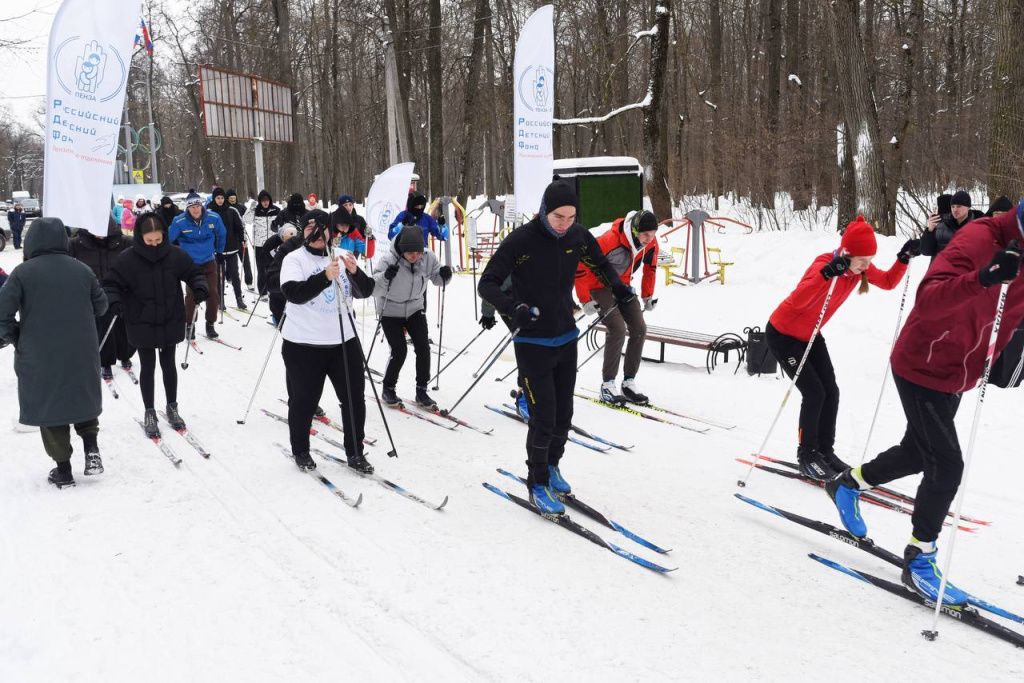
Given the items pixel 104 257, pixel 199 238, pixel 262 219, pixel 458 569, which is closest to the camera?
pixel 458 569

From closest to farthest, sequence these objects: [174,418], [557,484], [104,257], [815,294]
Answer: [557,484]
[815,294]
[174,418]
[104,257]

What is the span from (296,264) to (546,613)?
2.96 m

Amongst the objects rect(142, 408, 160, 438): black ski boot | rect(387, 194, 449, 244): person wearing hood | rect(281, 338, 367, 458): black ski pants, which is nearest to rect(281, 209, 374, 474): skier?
rect(281, 338, 367, 458): black ski pants

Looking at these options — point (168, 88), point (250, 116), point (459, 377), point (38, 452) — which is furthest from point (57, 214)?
point (168, 88)

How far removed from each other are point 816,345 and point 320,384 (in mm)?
3501

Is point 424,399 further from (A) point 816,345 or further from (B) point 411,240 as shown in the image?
(A) point 816,345

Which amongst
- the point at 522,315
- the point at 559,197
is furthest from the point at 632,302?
the point at 522,315

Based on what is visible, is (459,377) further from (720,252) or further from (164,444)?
(720,252)

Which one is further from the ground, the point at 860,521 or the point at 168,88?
the point at 168,88

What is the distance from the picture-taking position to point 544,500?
4.79 m

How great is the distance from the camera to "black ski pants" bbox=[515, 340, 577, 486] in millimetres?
4664

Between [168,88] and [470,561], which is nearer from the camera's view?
[470,561]

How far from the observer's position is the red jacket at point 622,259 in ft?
23.0

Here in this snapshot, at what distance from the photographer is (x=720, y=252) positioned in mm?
13586
